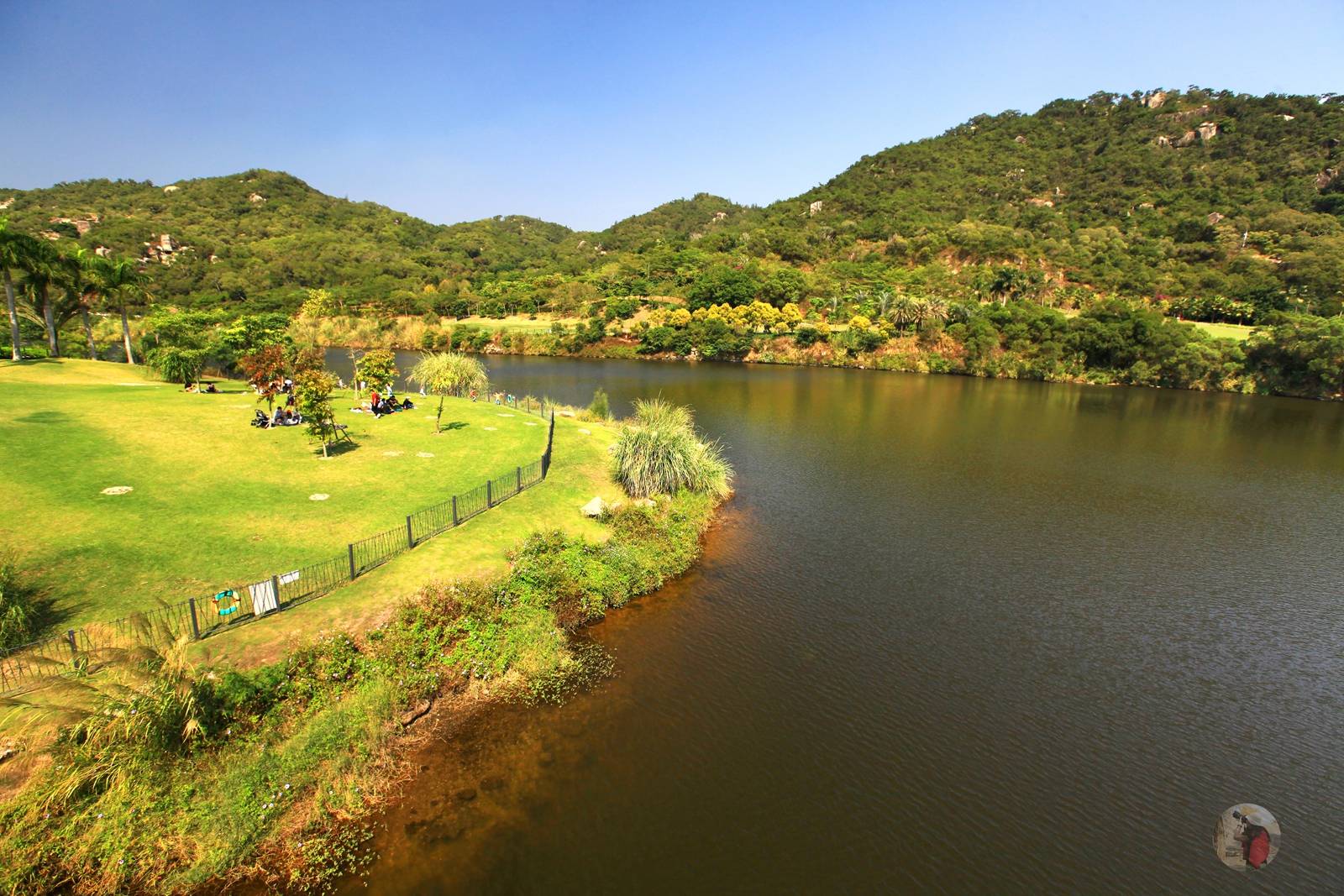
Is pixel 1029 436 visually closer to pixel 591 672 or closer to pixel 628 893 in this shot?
pixel 591 672

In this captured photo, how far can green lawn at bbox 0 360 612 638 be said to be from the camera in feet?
47.9

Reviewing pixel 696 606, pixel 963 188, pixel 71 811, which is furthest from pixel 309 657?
pixel 963 188

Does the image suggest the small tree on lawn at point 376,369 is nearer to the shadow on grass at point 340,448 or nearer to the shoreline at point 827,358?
the shadow on grass at point 340,448

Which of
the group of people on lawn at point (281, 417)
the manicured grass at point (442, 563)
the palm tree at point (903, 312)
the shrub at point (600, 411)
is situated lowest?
the manicured grass at point (442, 563)

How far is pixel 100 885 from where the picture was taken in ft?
28.9

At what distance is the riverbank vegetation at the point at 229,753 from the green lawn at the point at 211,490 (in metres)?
2.10

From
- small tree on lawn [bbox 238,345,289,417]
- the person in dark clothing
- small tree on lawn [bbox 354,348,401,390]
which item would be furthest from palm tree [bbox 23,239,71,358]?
the person in dark clothing

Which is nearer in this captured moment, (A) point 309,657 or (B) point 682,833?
(B) point 682,833

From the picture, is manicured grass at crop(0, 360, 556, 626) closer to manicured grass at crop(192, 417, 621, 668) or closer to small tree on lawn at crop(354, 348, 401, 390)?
manicured grass at crop(192, 417, 621, 668)

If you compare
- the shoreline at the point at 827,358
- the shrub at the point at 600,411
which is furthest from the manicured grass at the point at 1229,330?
the shrub at the point at 600,411

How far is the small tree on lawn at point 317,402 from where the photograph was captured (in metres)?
23.0

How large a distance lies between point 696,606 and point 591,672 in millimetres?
4944

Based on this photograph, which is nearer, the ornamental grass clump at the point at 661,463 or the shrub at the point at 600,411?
the ornamental grass clump at the point at 661,463

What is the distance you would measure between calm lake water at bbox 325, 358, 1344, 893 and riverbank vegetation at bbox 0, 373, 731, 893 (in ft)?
4.21
